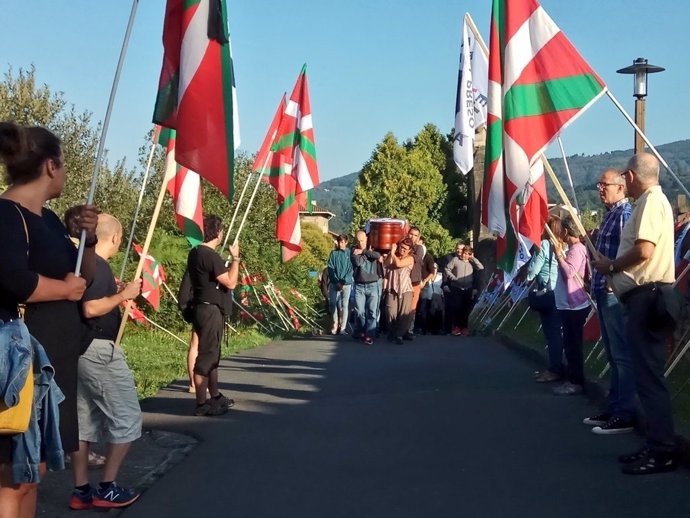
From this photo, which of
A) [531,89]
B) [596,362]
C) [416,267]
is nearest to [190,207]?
[531,89]

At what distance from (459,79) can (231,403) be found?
827 centimetres

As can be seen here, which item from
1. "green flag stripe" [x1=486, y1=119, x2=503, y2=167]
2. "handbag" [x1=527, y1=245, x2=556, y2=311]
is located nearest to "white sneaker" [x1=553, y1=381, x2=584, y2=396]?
"handbag" [x1=527, y1=245, x2=556, y2=311]

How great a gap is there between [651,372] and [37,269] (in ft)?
13.2

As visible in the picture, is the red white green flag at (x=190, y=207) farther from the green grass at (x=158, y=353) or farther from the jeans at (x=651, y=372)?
the jeans at (x=651, y=372)

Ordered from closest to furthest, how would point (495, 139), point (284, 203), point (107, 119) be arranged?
point (107, 119)
point (495, 139)
point (284, 203)

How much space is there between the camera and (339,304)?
18906 millimetres

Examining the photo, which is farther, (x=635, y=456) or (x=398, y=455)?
(x=398, y=455)

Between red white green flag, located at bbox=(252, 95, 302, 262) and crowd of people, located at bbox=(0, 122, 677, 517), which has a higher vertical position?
red white green flag, located at bbox=(252, 95, 302, 262)

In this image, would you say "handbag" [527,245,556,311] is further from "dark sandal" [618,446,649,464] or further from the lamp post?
the lamp post

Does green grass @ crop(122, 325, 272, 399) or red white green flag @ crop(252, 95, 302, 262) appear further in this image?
red white green flag @ crop(252, 95, 302, 262)

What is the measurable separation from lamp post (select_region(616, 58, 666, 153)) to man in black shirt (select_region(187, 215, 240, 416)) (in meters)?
8.33

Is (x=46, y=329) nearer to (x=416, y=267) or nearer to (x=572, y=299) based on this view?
(x=572, y=299)

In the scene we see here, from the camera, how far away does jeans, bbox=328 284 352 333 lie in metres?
18.6

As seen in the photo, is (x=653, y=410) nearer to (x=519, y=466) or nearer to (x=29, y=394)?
(x=519, y=466)
